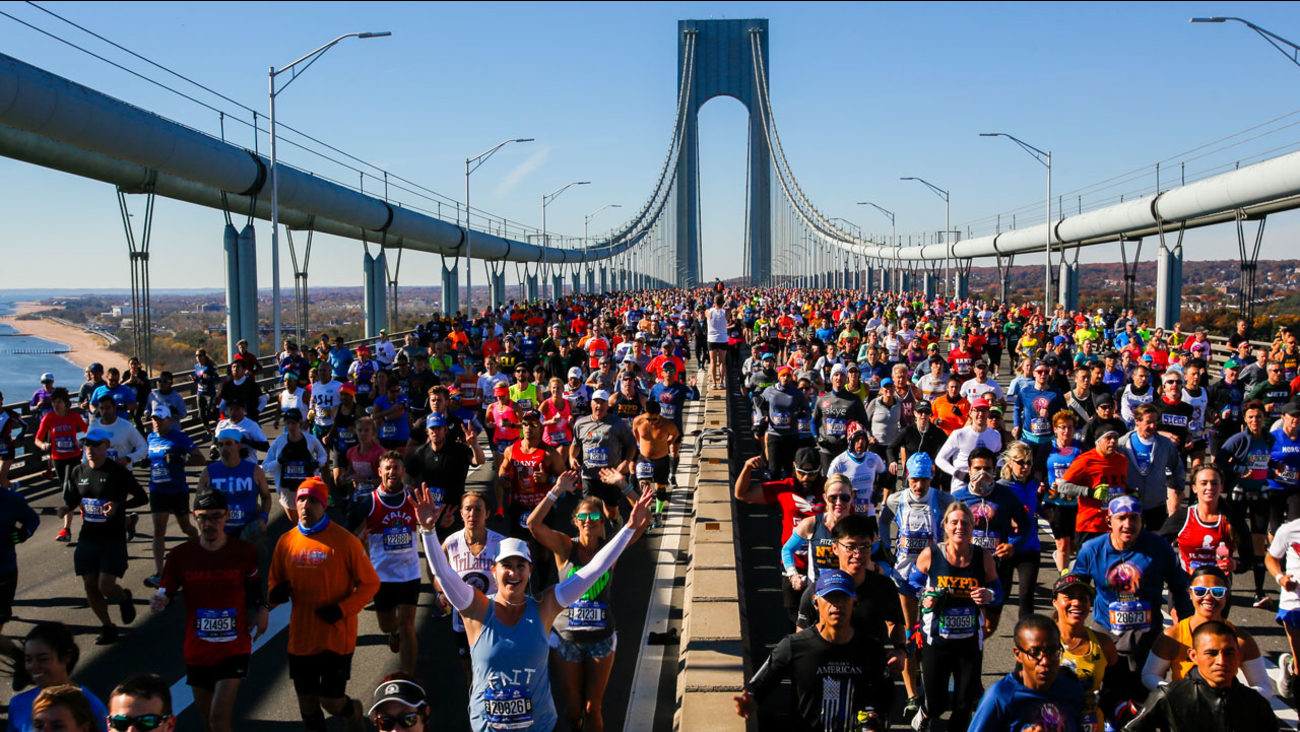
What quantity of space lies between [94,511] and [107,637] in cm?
85

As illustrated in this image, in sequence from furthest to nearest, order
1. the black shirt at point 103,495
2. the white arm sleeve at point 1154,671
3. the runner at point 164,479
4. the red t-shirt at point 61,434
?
the red t-shirt at point 61,434
the runner at point 164,479
the black shirt at point 103,495
the white arm sleeve at point 1154,671

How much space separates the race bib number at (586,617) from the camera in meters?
5.62

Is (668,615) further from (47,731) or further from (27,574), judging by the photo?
(27,574)

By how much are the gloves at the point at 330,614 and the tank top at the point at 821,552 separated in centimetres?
257

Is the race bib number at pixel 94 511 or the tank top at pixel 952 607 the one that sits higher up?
the race bib number at pixel 94 511

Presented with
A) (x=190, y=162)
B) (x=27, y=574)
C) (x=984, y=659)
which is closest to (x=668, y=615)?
(x=984, y=659)

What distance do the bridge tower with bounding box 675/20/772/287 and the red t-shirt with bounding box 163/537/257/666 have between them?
470 ft

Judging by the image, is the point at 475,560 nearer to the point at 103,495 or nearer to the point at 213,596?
the point at 213,596

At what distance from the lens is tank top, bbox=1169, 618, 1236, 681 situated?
486cm

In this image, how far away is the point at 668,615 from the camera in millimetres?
7949

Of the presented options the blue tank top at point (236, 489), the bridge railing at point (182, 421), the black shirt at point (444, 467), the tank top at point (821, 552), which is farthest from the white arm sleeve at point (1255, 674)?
the bridge railing at point (182, 421)

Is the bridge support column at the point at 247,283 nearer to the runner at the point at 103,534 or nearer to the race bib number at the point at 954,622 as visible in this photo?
the runner at the point at 103,534

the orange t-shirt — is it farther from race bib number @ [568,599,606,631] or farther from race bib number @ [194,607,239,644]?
race bib number @ [568,599,606,631]

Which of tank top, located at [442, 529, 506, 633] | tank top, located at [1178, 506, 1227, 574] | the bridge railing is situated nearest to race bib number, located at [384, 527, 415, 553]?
tank top, located at [442, 529, 506, 633]
